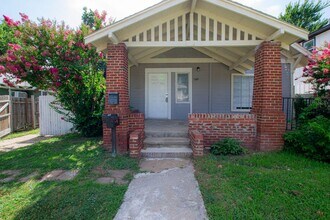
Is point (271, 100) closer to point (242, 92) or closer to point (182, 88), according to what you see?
point (242, 92)

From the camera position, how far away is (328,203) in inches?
124

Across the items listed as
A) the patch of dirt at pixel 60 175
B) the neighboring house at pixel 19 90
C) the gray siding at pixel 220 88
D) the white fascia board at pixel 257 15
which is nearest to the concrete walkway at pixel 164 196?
the patch of dirt at pixel 60 175

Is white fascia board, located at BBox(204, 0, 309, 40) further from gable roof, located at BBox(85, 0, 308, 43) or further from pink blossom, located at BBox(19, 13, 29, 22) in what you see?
pink blossom, located at BBox(19, 13, 29, 22)

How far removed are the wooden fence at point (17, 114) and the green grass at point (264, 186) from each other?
32.3 ft

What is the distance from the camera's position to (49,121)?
9.91 m

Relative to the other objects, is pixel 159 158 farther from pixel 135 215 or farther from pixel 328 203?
pixel 328 203

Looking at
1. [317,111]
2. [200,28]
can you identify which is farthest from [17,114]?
[317,111]

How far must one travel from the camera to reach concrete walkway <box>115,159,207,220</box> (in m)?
2.95

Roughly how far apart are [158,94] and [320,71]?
5.75m

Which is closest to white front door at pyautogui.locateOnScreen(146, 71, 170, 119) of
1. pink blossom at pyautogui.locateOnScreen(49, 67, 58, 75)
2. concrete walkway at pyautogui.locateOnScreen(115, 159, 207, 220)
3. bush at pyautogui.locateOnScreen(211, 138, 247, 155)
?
pink blossom at pyautogui.locateOnScreen(49, 67, 58, 75)

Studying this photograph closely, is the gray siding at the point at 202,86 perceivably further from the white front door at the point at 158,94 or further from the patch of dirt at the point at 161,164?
the patch of dirt at the point at 161,164

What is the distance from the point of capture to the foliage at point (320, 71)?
5.91 m

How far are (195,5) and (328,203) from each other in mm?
5174

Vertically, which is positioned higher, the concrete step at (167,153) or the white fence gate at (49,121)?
the white fence gate at (49,121)
